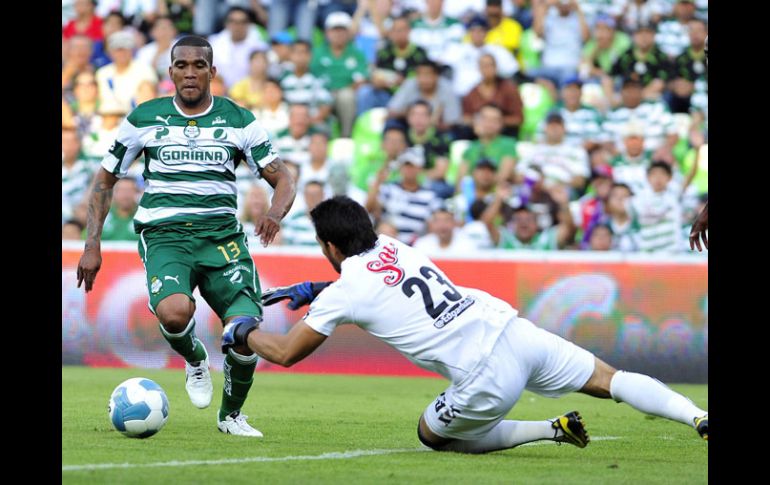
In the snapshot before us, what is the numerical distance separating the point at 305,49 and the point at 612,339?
23.1 feet

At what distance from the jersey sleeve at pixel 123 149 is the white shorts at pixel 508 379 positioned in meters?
2.86

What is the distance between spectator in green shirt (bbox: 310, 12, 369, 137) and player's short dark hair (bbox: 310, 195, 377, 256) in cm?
1179

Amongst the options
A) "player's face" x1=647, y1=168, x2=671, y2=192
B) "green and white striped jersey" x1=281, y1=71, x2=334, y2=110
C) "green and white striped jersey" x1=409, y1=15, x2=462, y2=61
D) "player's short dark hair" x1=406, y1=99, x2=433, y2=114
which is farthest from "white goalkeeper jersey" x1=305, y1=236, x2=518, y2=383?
"green and white striped jersey" x1=409, y1=15, x2=462, y2=61

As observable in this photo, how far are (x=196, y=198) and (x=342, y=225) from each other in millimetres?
1981

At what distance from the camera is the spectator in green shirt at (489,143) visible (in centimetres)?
1761

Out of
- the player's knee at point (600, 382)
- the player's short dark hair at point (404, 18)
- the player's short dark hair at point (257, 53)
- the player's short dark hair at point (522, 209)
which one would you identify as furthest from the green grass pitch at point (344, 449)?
the player's short dark hair at point (404, 18)

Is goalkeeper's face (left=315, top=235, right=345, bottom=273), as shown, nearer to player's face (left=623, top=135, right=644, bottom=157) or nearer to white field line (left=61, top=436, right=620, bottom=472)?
white field line (left=61, top=436, right=620, bottom=472)

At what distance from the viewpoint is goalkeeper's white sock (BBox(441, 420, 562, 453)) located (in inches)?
292

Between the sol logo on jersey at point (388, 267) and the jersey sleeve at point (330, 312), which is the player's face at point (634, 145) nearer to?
the sol logo on jersey at point (388, 267)

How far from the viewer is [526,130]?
18.1m

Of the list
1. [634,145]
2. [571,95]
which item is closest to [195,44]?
[634,145]
